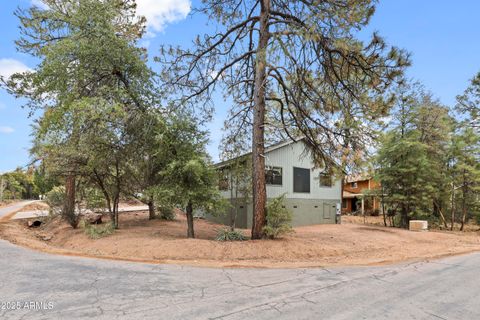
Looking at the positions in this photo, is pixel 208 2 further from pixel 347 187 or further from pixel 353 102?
pixel 347 187

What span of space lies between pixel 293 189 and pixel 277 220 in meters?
6.98

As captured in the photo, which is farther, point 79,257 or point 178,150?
point 178,150

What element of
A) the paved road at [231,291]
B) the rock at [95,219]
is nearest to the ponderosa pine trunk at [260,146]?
the paved road at [231,291]

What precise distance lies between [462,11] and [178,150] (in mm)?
10877

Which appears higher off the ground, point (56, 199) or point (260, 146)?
point (260, 146)

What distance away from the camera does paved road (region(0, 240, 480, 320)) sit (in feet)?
12.6

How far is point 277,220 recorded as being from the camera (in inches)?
390

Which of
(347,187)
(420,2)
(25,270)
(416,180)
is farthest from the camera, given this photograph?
(347,187)

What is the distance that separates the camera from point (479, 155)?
686 inches

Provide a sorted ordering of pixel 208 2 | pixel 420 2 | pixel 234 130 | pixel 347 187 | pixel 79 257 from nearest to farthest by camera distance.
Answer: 1. pixel 79 257
2. pixel 420 2
3. pixel 208 2
4. pixel 234 130
5. pixel 347 187

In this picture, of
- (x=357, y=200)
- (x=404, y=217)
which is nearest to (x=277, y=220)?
(x=404, y=217)

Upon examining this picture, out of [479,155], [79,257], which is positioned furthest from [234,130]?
[479,155]

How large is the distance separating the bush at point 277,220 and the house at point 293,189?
365 cm

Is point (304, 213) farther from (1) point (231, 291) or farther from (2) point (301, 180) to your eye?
(1) point (231, 291)
